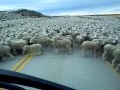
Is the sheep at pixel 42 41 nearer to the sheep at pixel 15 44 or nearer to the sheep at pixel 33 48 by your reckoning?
the sheep at pixel 15 44

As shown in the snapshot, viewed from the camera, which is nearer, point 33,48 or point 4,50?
point 4,50

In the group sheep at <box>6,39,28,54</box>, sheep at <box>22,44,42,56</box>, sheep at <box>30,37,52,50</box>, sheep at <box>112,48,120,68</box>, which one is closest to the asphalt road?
sheep at <box>112,48,120,68</box>

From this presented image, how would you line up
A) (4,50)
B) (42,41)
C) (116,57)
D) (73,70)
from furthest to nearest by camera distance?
(42,41) → (4,50) → (73,70) → (116,57)

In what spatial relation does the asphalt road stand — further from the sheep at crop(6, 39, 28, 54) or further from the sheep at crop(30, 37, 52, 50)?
the sheep at crop(30, 37, 52, 50)

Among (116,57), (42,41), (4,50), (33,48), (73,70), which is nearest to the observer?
(116,57)

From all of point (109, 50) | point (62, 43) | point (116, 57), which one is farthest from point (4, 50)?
point (116, 57)

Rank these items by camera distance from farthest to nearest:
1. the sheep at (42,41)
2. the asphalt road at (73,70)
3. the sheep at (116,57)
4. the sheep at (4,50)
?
the sheep at (42,41) < the sheep at (4,50) < the sheep at (116,57) < the asphalt road at (73,70)

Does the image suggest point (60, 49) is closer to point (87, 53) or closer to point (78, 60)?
point (87, 53)

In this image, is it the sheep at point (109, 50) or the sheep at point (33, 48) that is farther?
the sheep at point (33, 48)

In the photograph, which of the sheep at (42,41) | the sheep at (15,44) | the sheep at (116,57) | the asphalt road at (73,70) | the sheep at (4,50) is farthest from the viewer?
the sheep at (42,41)

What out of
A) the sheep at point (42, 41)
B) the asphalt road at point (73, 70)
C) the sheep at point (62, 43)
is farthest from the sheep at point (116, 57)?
the sheep at point (42, 41)

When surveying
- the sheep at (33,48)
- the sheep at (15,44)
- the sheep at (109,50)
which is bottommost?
the sheep at (33,48)

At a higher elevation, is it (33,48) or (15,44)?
(15,44)

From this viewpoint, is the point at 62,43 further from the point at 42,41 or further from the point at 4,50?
the point at 4,50
